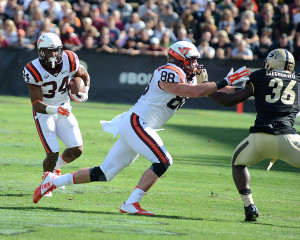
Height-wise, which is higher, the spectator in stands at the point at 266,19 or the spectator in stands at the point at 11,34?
the spectator in stands at the point at 266,19

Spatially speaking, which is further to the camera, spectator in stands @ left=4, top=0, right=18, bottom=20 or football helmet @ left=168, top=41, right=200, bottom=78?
spectator in stands @ left=4, top=0, right=18, bottom=20

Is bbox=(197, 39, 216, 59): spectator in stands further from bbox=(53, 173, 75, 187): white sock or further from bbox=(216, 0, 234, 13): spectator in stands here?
bbox=(53, 173, 75, 187): white sock

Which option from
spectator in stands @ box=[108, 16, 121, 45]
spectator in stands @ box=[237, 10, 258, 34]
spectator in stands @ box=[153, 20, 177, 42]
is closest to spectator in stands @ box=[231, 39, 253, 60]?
spectator in stands @ box=[237, 10, 258, 34]

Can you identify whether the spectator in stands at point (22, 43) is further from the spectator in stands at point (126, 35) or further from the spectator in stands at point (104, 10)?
the spectator in stands at point (126, 35)

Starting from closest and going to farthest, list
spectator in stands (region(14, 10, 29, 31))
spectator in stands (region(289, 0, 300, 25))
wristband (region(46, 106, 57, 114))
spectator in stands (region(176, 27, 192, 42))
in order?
wristband (region(46, 106, 57, 114))
spectator in stands (region(176, 27, 192, 42))
spectator in stands (region(289, 0, 300, 25))
spectator in stands (region(14, 10, 29, 31))

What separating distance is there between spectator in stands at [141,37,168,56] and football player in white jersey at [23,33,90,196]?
1148cm

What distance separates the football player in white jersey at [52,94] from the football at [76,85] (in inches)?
2.2

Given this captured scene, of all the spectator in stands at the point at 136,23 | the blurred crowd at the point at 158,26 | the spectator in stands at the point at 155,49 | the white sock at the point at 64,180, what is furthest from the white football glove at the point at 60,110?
the spectator in stands at the point at 136,23

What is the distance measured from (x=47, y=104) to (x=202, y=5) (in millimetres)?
14277

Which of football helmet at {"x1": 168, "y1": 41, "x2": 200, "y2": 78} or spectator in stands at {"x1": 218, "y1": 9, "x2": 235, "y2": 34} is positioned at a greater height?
football helmet at {"x1": 168, "y1": 41, "x2": 200, "y2": 78}

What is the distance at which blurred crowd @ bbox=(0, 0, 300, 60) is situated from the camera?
1928 cm

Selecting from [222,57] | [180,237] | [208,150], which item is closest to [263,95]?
[180,237]

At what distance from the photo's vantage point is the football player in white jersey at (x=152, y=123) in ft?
20.9

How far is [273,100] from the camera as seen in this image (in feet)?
20.5
